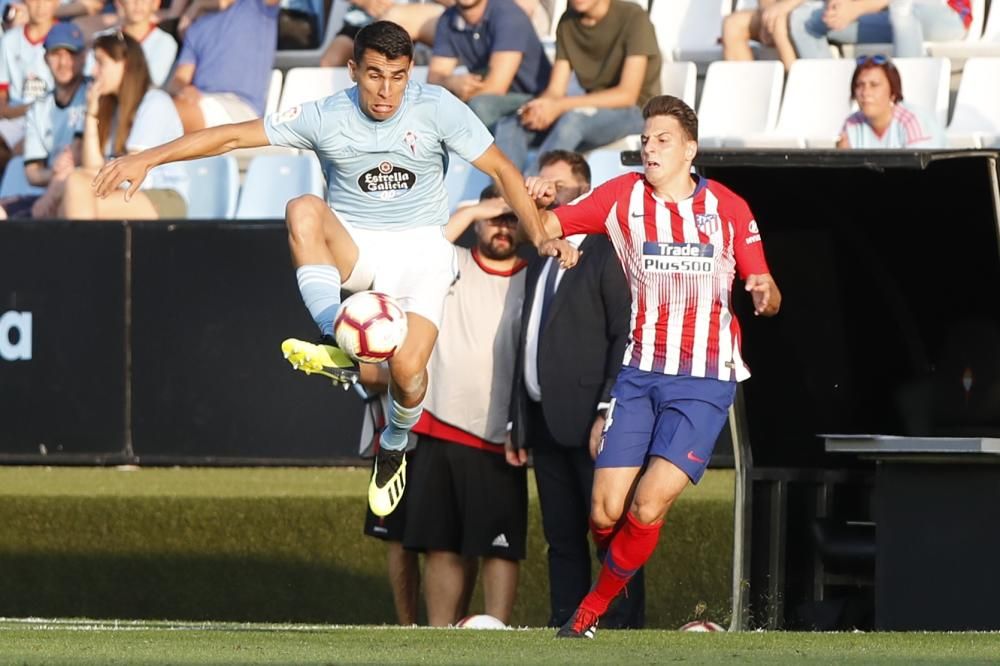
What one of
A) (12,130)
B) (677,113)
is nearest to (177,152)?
(677,113)

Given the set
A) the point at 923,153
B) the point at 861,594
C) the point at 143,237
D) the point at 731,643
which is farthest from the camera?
the point at 143,237

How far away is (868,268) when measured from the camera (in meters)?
9.91

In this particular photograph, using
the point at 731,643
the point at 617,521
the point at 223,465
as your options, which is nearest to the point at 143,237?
the point at 223,465

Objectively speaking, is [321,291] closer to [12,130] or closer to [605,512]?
[605,512]

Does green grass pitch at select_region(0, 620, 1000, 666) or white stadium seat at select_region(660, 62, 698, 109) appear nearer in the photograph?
green grass pitch at select_region(0, 620, 1000, 666)

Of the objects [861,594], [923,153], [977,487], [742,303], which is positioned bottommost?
[861,594]

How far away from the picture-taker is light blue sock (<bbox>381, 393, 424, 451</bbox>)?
8531 millimetres

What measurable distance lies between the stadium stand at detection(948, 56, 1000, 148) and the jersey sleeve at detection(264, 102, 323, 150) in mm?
5480

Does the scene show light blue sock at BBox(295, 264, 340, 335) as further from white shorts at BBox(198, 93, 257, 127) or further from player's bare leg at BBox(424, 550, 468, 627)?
white shorts at BBox(198, 93, 257, 127)

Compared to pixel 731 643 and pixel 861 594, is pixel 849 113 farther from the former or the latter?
pixel 731 643

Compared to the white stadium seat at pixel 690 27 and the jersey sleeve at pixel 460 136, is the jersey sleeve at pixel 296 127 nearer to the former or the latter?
the jersey sleeve at pixel 460 136

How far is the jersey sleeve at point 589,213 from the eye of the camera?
838 centimetres

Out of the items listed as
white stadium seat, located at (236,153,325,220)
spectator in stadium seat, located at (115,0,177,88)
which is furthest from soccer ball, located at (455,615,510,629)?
spectator in stadium seat, located at (115,0,177,88)

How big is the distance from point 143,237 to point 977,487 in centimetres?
580
